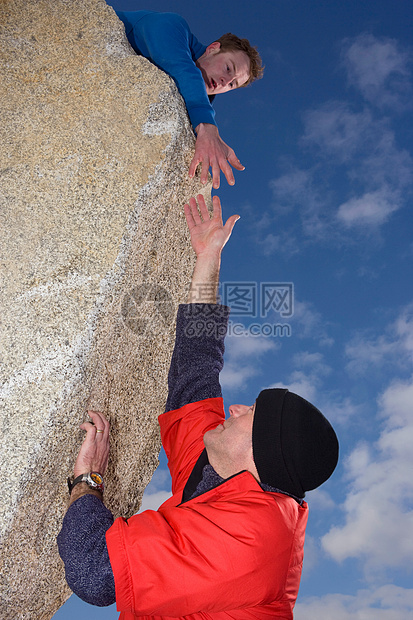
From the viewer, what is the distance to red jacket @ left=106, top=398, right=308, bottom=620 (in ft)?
4.07

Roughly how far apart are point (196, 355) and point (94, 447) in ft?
1.53

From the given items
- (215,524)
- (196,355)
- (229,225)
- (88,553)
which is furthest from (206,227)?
(88,553)

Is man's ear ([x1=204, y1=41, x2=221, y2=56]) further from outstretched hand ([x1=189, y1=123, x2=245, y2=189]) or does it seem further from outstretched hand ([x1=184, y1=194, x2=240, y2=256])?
outstretched hand ([x1=184, y1=194, x2=240, y2=256])

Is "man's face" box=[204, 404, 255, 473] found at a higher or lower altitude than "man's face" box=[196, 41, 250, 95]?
lower

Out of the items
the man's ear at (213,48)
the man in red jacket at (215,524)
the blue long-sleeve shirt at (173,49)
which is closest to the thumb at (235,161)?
the blue long-sleeve shirt at (173,49)

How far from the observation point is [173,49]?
1.94 meters

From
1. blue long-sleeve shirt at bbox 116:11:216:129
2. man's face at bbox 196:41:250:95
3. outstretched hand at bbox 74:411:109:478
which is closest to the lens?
outstretched hand at bbox 74:411:109:478

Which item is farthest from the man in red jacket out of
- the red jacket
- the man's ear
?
the man's ear

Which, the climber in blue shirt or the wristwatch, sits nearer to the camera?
the wristwatch

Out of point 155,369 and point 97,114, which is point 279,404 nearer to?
point 155,369

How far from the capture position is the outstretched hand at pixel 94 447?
5.23 ft

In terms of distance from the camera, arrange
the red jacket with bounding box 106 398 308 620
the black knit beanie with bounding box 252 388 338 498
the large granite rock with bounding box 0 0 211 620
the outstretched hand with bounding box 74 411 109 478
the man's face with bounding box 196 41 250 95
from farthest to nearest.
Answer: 1. the man's face with bounding box 196 41 250 95
2. the outstretched hand with bounding box 74 411 109 478
3. the large granite rock with bounding box 0 0 211 620
4. the black knit beanie with bounding box 252 388 338 498
5. the red jacket with bounding box 106 398 308 620

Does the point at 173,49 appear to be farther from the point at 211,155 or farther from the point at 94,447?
the point at 94,447

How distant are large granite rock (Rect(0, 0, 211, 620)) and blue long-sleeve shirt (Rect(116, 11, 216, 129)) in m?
0.09
